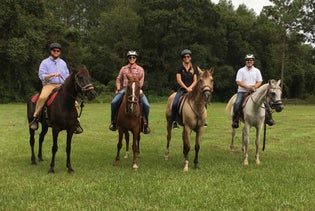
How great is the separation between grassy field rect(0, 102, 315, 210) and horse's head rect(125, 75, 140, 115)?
5.67 feet

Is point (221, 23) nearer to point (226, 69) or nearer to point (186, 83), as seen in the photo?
point (226, 69)

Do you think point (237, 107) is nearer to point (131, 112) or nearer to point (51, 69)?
point (131, 112)

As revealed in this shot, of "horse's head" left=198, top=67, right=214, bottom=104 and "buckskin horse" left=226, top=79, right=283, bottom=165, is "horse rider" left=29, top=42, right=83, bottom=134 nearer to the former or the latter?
"horse's head" left=198, top=67, right=214, bottom=104

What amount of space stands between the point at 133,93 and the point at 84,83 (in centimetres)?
131

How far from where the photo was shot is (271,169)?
9.60 meters

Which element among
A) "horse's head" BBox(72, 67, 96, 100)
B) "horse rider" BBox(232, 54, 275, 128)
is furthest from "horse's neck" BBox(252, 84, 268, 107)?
"horse's head" BBox(72, 67, 96, 100)

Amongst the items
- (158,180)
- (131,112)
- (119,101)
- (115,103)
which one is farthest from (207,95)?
(115,103)

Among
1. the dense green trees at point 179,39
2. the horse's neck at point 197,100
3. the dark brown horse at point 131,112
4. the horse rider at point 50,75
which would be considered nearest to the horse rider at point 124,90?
the dark brown horse at point 131,112

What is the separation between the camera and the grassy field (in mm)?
6512

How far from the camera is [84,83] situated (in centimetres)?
859

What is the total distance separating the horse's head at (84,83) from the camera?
8430 mm

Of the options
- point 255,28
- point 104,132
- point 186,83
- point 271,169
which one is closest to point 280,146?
point 271,169

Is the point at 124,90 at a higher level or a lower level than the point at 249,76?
lower

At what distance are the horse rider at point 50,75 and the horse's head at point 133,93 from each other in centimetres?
165
